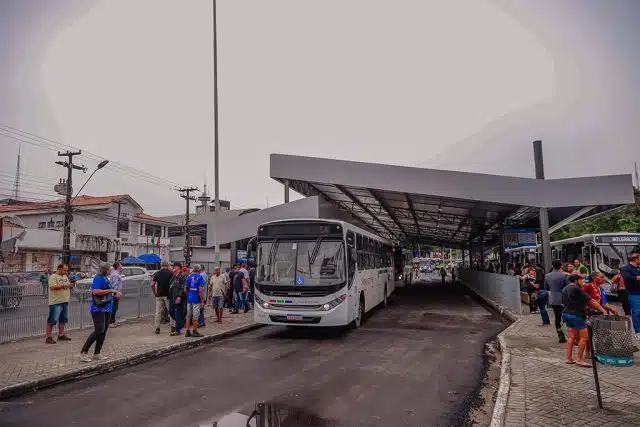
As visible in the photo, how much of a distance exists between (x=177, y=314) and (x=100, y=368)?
→ 360 cm

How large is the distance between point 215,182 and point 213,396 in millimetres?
11565

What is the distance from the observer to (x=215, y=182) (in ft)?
56.6

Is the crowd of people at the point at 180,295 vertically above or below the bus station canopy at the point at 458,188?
below

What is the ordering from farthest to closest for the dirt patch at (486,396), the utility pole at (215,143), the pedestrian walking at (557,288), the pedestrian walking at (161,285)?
the utility pole at (215,143)
the pedestrian walking at (161,285)
the pedestrian walking at (557,288)
the dirt patch at (486,396)

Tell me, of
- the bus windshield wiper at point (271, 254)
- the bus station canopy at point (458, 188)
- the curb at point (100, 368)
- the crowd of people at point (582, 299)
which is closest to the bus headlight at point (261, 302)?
the bus windshield wiper at point (271, 254)

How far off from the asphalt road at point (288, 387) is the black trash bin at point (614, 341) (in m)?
1.85

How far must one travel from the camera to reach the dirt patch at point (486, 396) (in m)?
5.70

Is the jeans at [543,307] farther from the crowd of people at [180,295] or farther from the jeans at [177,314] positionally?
the jeans at [177,314]

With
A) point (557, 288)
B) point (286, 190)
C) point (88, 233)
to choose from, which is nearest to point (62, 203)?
point (88, 233)

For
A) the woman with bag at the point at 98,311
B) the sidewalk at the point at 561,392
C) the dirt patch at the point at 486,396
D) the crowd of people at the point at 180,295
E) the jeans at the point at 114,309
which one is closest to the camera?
the sidewalk at the point at 561,392

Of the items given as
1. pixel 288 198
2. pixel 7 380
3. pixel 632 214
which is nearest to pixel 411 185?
pixel 288 198

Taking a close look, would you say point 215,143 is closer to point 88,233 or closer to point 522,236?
point 522,236

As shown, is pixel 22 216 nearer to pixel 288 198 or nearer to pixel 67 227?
pixel 67 227

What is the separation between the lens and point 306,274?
38.0 ft
